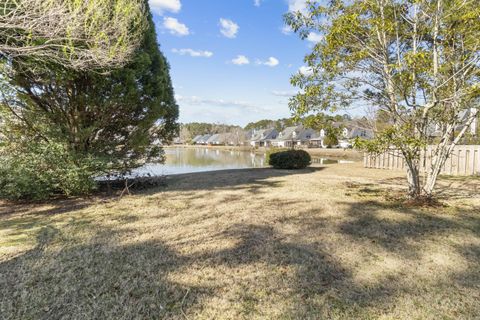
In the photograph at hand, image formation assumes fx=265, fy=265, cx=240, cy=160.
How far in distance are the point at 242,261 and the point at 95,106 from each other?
16.3 feet

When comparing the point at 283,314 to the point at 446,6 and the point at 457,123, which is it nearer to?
the point at 457,123

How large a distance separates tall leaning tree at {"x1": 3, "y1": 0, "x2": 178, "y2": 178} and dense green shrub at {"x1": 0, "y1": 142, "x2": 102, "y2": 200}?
25 cm

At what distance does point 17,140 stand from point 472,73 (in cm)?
897

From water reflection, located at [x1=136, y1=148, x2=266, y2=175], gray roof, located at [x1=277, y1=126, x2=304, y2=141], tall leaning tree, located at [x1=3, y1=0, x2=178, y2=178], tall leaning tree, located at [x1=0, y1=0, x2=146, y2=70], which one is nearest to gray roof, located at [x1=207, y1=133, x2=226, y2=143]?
gray roof, located at [x1=277, y1=126, x2=304, y2=141]

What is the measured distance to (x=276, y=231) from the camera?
12.3 ft

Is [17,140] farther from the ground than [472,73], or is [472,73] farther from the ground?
[472,73]

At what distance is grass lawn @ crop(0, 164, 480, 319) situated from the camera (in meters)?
2.18

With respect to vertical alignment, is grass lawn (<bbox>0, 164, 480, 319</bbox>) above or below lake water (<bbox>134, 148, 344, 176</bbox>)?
above

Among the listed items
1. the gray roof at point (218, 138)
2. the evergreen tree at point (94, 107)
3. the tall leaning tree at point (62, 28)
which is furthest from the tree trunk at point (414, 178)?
Result: the gray roof at point (218, 138)

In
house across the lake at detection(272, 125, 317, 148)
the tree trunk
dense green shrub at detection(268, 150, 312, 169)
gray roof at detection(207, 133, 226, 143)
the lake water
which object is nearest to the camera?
the tree trunk

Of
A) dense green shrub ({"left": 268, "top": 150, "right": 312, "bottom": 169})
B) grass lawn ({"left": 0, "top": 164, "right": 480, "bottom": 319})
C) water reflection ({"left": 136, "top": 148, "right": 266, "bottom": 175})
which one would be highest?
dense green shrub ({"left": 268, "top": 150, "right": 312, "bottom": 169})

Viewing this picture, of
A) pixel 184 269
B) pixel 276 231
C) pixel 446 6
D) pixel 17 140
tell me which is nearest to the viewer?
pixel 184 269

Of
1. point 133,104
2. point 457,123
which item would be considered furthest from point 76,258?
point 457,123

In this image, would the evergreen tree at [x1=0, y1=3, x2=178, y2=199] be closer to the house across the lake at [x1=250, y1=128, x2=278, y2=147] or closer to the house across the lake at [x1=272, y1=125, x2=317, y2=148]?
the house across the lake at [x1=272, y1=125, x2=317, y2=148]
